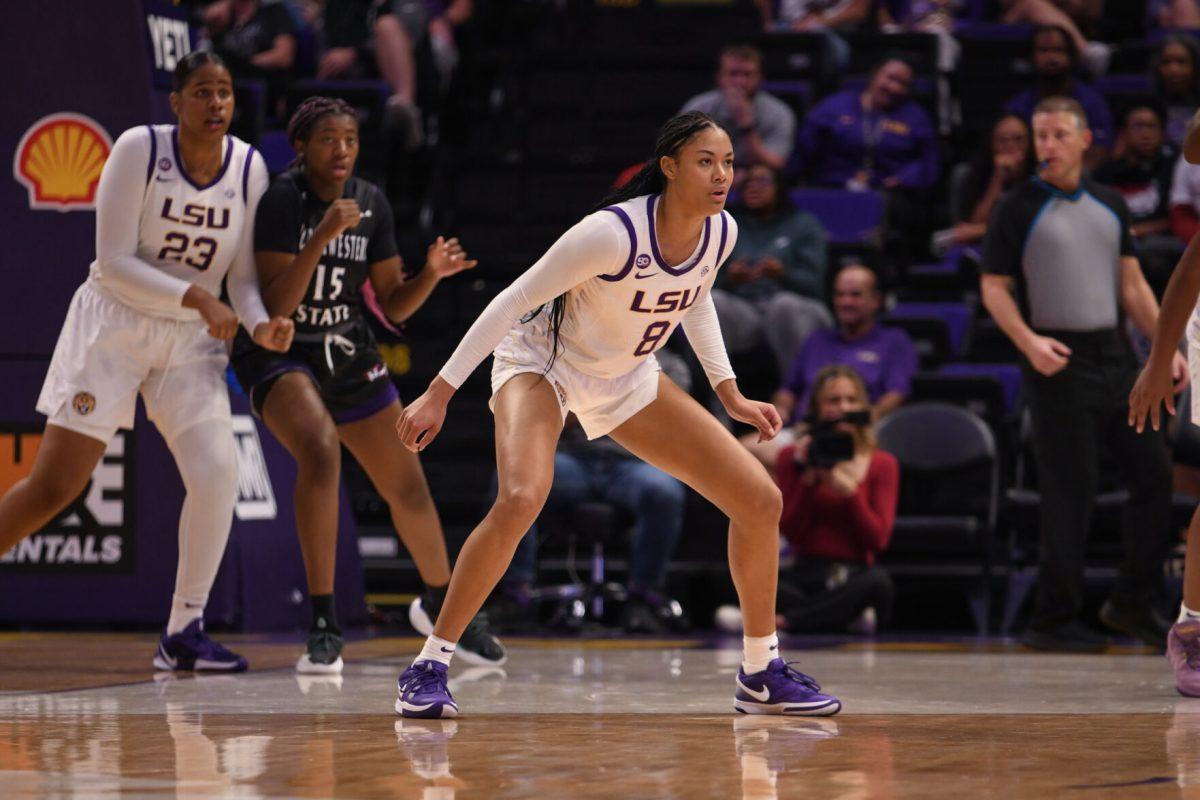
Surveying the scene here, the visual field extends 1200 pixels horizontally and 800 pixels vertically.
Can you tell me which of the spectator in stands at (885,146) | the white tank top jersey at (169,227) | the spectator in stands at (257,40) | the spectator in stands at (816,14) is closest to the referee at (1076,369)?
the white tank top jersey at (169,227)

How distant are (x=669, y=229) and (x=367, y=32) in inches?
310

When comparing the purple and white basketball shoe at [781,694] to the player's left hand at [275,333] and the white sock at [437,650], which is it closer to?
the white sock at [437,650]

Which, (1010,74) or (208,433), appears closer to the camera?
(208,433)

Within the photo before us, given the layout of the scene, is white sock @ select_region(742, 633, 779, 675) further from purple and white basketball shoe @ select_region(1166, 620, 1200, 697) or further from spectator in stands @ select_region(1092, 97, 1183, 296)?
spectator in stands @ select_region(1092, 97, 1183, 296)

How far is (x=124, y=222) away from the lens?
6117mm

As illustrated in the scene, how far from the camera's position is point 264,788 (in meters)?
3.68

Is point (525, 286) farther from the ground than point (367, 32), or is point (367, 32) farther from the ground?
point (367, 32)

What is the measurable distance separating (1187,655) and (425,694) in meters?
2.43

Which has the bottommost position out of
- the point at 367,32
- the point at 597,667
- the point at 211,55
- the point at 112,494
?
the point at 597,667

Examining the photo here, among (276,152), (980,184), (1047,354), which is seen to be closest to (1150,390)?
(1047,354)

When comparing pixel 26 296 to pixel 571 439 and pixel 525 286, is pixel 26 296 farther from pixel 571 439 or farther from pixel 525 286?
pixel 525 286

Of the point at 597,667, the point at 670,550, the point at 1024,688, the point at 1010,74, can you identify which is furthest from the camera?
the point at 1010,74

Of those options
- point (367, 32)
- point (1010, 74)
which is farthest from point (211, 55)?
point (1010, 74)

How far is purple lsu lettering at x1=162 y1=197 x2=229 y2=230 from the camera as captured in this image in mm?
6211
